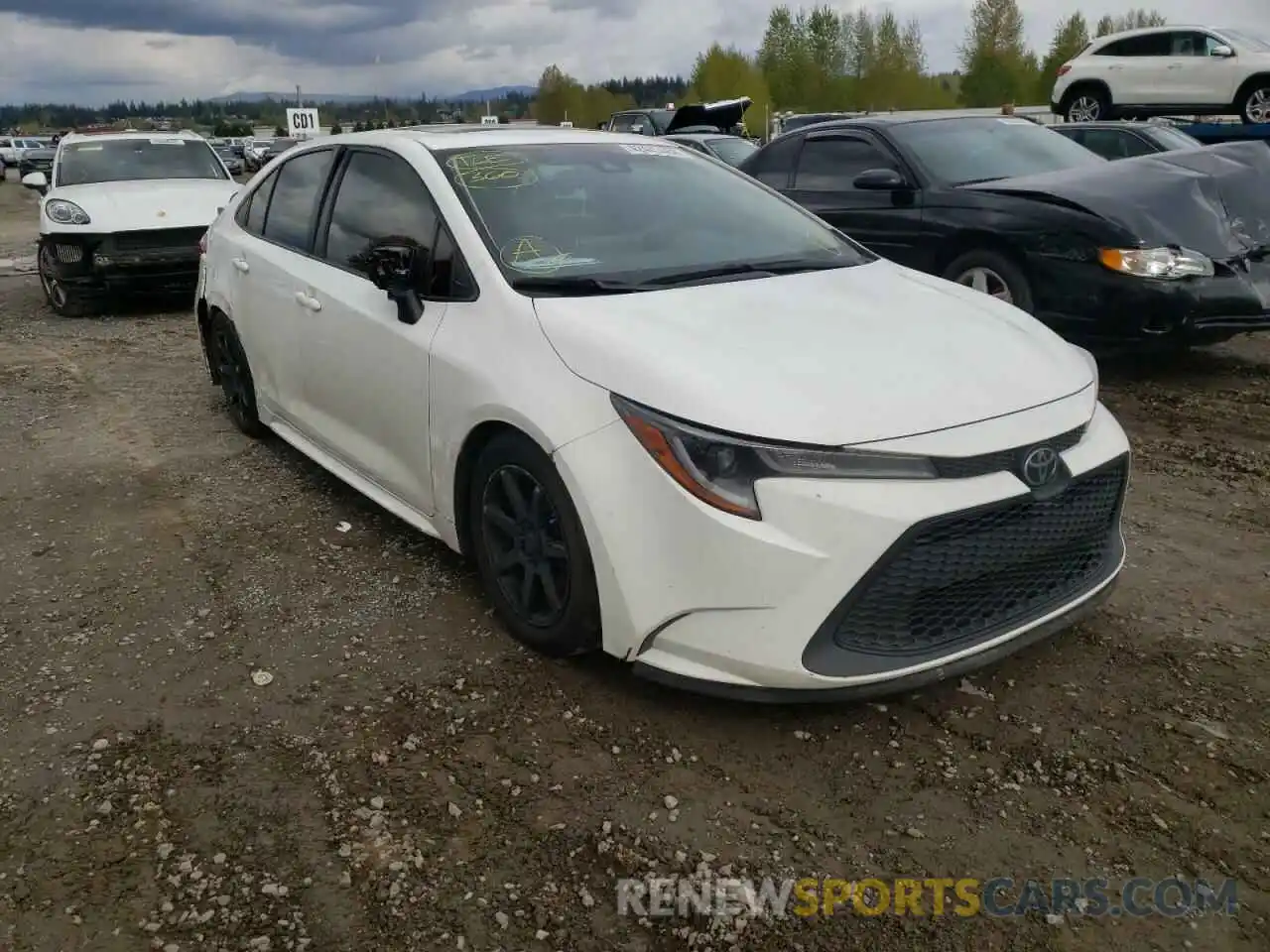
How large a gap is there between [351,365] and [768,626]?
83.6 inches

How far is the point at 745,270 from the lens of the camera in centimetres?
367

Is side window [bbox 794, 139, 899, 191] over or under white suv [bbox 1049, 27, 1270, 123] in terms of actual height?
under

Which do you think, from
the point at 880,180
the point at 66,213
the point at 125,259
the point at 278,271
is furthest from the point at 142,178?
the point at 880,180

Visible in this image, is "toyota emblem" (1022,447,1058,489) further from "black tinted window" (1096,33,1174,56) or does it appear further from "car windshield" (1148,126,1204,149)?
"black tinted window" (1096,33,1174,56)

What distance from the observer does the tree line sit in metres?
62.8

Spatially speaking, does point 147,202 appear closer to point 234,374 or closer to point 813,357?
point 234,374

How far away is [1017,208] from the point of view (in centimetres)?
646

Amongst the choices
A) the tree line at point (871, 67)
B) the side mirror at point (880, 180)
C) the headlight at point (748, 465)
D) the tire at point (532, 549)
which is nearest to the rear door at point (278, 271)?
the tire at point (532, 549)

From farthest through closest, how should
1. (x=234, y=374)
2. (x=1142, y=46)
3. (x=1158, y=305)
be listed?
(x=1142, y=46) → (x=1158, y=305) → (x=234, y=374)

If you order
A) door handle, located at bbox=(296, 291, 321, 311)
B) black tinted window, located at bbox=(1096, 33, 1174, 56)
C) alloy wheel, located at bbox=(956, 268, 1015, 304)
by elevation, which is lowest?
alloy wheel, located at bbox=(956, 268, 1015, 304)

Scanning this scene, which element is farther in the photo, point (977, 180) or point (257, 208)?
point (977, 180)

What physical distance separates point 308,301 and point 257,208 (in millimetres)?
1174

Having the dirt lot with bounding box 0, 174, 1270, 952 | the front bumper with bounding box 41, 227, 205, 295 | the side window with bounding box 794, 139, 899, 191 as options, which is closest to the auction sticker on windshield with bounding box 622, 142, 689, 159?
the dirt lot with bounding box 0, 174, 1270, 952

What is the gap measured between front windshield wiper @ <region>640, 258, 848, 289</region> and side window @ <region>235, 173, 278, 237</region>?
2.48 metres
